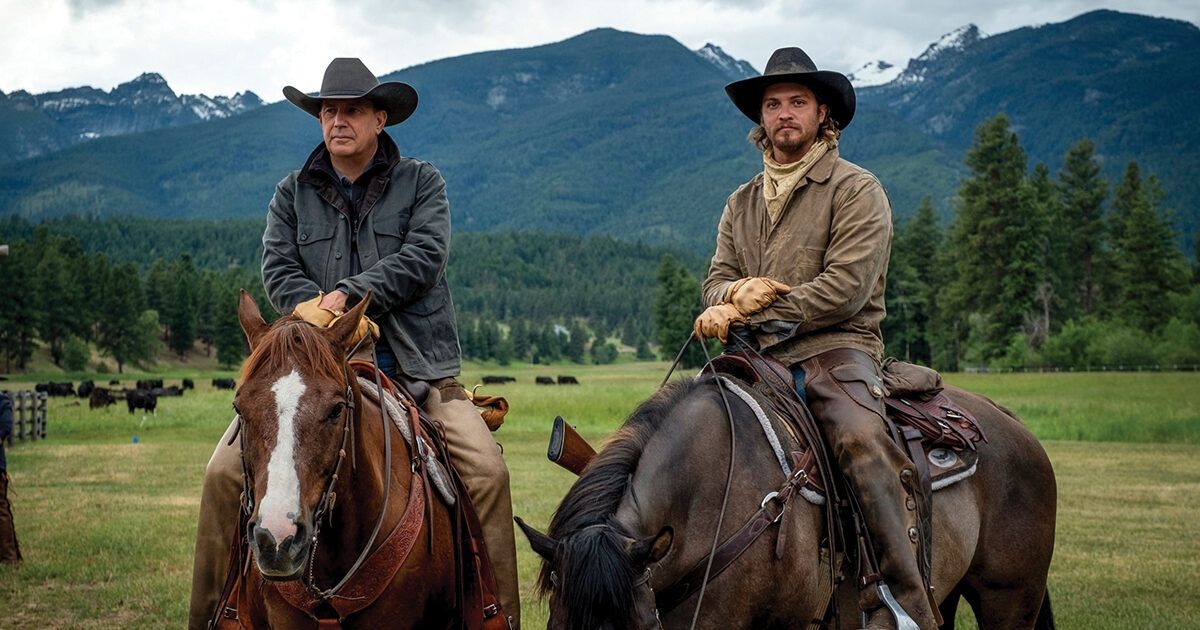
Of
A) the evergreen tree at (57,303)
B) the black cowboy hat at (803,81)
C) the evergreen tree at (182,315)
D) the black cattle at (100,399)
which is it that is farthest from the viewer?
the evergreen tree at (182,315)

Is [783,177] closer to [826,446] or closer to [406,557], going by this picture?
[826,446]

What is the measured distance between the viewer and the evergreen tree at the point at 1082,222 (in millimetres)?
70875

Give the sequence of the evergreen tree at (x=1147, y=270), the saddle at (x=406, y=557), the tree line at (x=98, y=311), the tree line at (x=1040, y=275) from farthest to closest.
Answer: the tree line at (x=98, y=311)
the evergreen tree at (x=1147, y=270)
the tree line at (x=1040, y=275)
the saddle at (x=406, y=557)

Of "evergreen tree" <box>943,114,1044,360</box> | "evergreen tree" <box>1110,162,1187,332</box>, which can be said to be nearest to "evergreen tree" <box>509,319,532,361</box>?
"evergreen tree" <box>943,114,1044,360</box>

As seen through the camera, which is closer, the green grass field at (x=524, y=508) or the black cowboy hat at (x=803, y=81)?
the black cowboy hat at (x=803, y=81)

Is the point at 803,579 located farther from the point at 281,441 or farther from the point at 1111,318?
the point at 1111,318

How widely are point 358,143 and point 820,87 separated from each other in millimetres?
2333

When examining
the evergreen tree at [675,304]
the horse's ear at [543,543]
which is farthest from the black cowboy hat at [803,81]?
the evergreen tree at [675,304]

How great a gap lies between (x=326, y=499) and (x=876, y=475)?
7.34ft

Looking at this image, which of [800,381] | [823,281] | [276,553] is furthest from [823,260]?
[276,553]

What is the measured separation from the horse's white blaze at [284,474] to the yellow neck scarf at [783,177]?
2.55 metres

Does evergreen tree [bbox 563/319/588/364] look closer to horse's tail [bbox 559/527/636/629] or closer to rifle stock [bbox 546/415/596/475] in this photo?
rifle stock [bbox 546/415/596/475]

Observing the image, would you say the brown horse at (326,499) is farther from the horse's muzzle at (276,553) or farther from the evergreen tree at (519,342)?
the evergreen tree at (519,342)

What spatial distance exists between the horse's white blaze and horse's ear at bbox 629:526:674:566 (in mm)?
1102
